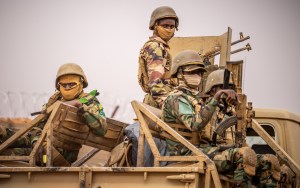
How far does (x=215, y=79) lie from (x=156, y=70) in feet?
2.69

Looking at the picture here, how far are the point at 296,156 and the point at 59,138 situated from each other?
3441 millimetres

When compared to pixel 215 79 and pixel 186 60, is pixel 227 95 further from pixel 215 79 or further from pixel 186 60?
pixel 215 79

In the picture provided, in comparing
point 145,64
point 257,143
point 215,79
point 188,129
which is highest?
point 145,64

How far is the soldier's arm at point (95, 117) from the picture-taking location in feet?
33.6

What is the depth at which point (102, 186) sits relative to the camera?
30.1 feet

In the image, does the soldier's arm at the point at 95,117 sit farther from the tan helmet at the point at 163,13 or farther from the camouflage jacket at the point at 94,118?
the tan helmet at the point at 163,13

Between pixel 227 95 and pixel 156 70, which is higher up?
pixel 156 70

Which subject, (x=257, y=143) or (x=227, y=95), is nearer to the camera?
(x=227, y=95)

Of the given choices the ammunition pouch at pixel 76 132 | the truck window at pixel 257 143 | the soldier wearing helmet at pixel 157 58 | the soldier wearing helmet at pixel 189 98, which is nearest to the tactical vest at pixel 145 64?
the soldier wearing helmet at pixel 157 58

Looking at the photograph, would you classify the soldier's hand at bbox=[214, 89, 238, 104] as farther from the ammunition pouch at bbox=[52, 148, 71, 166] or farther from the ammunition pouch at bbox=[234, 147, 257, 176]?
the ammunition pouch at bbox=[52, 148, 71, 166]

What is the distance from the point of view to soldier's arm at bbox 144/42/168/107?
10695mm

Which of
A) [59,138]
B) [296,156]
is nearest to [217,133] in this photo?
[59,138]

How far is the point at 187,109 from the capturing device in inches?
383

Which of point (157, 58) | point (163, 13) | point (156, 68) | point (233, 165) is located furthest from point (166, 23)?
point (233, 165)
